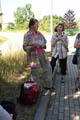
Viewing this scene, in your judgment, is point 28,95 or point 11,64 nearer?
point 28,95

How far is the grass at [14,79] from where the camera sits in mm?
3607

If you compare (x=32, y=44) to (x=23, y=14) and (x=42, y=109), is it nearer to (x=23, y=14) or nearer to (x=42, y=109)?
(x=42, y=109)

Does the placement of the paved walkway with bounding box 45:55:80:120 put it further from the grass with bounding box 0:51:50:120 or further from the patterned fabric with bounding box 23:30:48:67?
the patterned fabric with bounding box 23:30:48:67

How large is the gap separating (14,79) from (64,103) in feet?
6.78

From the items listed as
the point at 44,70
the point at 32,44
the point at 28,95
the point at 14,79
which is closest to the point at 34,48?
the point at 32,44

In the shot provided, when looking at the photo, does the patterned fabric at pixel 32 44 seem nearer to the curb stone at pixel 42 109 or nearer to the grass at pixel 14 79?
the curb stone at pixel 42 109

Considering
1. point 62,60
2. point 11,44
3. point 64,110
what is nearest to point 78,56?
point 62,60

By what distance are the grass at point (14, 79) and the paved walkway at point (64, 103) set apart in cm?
42

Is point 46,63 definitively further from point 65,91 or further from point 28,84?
point 65,91

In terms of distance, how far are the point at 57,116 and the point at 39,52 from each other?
4.62 ft

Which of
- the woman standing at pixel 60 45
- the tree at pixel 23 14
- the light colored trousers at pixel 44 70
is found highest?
the tree at pixel 23 14

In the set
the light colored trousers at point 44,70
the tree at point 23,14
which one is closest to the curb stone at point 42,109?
the light colored trousers at point 44,70

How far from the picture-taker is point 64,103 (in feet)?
13.8

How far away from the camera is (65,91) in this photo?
16.2 ft
